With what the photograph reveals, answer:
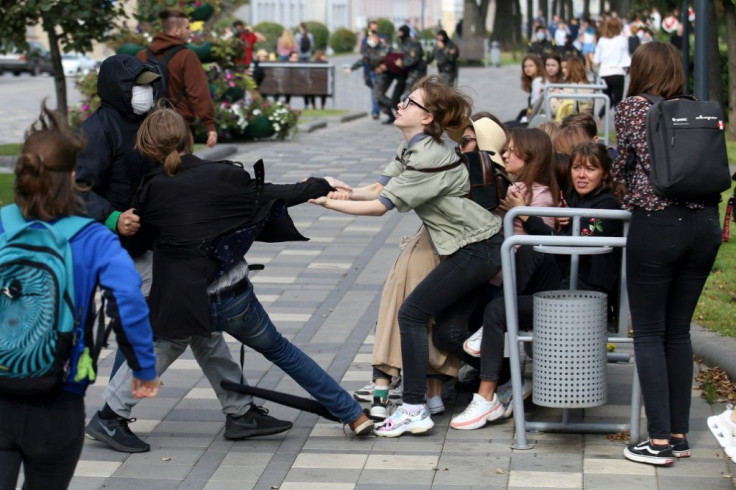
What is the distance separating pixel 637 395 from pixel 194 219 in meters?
2.03

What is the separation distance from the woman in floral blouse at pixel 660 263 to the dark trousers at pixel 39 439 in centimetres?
244

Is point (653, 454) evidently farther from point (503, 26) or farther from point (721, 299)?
point (503, 26)

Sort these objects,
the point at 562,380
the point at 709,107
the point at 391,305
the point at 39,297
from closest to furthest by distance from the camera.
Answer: the point at 39,297
the point at 709,107
the point at 562,380
the point at 391,305

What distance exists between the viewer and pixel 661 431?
540 cm

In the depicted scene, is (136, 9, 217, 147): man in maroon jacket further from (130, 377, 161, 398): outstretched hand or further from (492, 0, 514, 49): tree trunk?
(492, 0, 514, 49): tree trunk

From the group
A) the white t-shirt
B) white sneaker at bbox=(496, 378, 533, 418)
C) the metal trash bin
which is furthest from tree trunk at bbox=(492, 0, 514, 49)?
the metal trash bin

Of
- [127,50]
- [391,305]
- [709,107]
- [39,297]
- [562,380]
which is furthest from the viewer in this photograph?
[127,50]

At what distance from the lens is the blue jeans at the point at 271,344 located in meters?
5.50

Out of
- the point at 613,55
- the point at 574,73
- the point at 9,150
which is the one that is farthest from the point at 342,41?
the point at 574,73

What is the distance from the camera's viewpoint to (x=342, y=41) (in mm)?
68812

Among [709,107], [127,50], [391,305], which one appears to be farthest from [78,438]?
[127,50]

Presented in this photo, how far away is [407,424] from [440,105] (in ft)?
4.67

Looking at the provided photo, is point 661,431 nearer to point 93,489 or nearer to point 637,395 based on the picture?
point 637,395

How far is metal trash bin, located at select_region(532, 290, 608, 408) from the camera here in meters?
5.59
